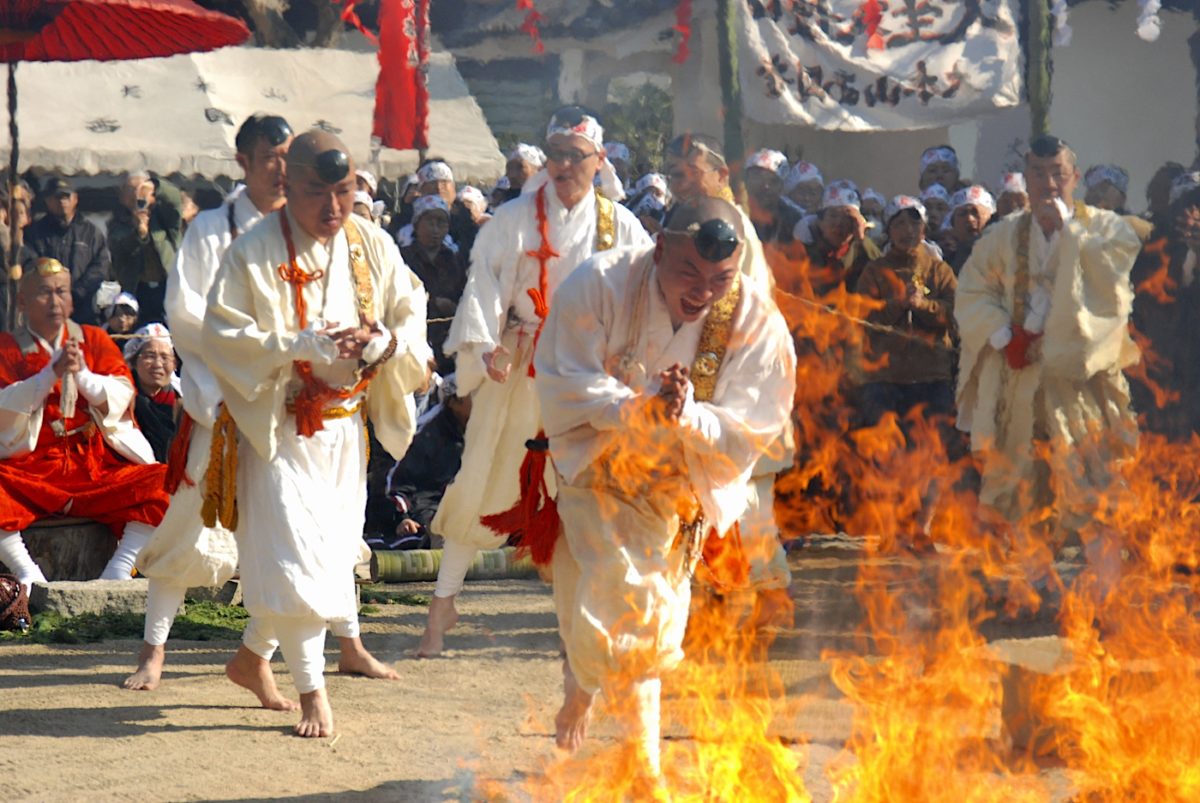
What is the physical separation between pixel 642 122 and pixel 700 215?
12.5 meters

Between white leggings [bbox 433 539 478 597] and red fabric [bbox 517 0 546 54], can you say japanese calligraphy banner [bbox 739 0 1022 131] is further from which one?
white leggings [bbox 433 539 478 597]

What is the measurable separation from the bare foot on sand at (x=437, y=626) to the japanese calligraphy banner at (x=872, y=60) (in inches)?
251

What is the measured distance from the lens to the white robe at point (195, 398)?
654 cm

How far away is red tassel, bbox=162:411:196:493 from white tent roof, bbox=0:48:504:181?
27.0ft

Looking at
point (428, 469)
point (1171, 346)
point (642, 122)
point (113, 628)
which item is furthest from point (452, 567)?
point (642, 122)

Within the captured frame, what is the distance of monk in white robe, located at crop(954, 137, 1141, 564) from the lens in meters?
8.22

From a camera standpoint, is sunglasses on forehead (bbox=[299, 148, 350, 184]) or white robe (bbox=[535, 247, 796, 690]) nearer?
white robe (bbox=[535, 247, 796, 690])

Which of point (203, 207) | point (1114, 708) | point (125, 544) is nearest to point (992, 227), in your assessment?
point (1114, 708)

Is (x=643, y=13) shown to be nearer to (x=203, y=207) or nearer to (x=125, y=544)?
(x=203, y=207)

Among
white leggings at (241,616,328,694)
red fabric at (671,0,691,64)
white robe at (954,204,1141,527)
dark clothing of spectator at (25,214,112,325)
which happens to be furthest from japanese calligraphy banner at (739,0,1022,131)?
white leggings at (241,616,328,694)

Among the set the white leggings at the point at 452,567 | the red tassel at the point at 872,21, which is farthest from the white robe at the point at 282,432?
the red tassel at the point at 872,21

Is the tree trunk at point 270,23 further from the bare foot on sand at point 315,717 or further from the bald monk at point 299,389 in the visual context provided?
the bare foot on sand at point 315,717

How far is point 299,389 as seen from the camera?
6.12 meters

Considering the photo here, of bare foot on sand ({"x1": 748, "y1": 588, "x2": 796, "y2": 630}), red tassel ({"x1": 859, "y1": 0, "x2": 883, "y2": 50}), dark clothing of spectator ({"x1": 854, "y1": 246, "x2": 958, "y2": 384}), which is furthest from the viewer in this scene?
red tassel ({"x1": 859, "y1": 0, "x2": 883, "y2": 50})
